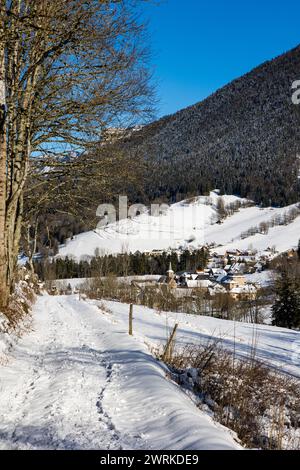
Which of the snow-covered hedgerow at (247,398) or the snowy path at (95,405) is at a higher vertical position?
the snowy path at (95,405)

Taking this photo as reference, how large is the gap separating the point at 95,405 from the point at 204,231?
561 feet

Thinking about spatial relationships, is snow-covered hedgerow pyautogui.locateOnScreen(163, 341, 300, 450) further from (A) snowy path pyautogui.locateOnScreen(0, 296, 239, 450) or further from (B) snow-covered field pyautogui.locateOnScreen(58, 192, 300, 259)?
(B) snow-covered field pyautogui.locateOnScreen(58, 192, 300, 259)

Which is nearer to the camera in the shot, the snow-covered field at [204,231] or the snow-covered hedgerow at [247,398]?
the snow-covered hedgerow at [247,398]

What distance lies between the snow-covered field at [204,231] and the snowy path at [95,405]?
3499 inches

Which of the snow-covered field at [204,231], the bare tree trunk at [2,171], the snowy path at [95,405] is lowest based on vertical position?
the snowy path at [95,405]

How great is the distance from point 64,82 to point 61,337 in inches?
216

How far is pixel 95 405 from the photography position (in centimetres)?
425

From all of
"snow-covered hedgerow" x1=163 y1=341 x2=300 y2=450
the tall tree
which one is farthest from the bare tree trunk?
"snow-covered hedgerow" x1=163 y1=341 x2=300 y2=450

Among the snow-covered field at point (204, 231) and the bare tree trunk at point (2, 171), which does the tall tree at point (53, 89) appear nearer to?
the bare tree trunk at point (2, 171)

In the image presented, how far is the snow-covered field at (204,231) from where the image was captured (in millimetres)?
131125

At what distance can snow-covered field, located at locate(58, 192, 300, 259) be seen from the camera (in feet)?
430

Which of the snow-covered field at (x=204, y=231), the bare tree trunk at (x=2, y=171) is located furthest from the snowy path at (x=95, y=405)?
the snow-covered field at (x=204, y=231)

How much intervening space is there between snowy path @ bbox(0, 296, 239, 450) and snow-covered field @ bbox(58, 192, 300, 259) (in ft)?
292

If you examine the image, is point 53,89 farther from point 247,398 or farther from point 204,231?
point 204,231
